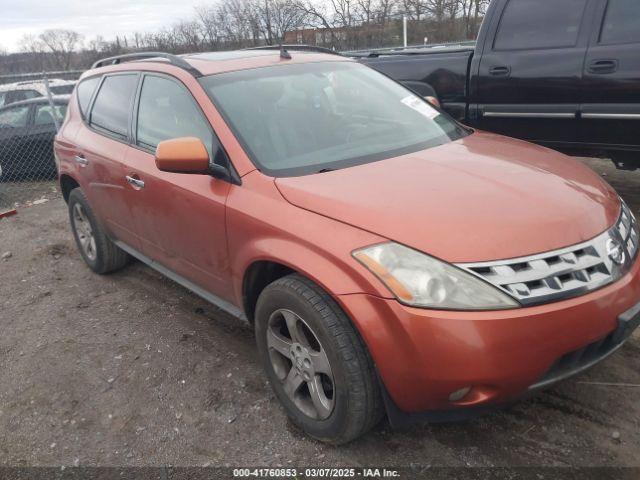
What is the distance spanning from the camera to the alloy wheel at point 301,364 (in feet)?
7.72

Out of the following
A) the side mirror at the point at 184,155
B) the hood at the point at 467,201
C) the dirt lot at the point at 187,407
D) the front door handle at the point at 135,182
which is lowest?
the dirt lot at the point at 187,407

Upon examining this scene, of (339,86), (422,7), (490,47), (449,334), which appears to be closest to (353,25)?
(422,7)

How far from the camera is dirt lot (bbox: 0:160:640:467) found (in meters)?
2.39

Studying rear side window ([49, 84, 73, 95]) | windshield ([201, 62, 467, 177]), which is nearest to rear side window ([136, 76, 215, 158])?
windshield ([201, 62, 467, 177])

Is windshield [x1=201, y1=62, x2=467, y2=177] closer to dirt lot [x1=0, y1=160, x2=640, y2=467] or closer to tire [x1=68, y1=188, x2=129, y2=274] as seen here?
dirt lot [x1=0, y1=160, x2=640, y2=467]

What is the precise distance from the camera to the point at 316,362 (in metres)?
2.33

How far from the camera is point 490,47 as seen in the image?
16.3ft

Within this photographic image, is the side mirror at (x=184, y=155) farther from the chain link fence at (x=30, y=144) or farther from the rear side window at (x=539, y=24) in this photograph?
the chain link fence at (x=30, y=144)

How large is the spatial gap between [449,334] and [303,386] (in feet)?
3.06

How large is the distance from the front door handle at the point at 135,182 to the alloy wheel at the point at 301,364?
1.37 meters

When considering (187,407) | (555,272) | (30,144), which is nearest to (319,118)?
(555,272)

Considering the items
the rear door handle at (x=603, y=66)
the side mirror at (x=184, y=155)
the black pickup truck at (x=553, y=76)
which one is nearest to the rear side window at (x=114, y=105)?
the side mirror at (x=184, y=155)

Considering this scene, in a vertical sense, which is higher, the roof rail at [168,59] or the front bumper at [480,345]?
the roof rail at [168,59]

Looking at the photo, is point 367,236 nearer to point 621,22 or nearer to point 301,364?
point 301,364
